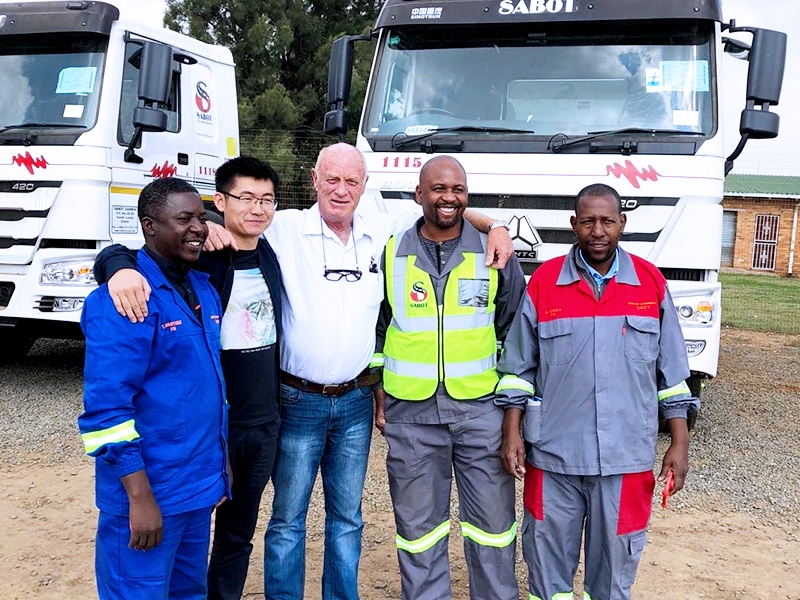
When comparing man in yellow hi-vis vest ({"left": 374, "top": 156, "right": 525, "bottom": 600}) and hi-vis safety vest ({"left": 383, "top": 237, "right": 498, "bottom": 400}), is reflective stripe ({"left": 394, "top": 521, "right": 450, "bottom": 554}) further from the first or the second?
hi-vis safety vest ({"left": 383, "top": 237, "right": 498, "bottom": 400})

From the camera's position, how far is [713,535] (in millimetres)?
3920

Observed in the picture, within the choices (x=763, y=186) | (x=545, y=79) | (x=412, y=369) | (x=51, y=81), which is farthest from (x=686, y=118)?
(x=763, y=186)

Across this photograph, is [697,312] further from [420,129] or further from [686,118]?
[420,129]

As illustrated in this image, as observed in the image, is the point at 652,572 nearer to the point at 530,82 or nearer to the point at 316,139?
the point at 530,82

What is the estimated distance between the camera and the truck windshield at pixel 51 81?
586cm

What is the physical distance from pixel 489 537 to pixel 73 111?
184 inches

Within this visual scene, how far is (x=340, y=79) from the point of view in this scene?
17.2 ft

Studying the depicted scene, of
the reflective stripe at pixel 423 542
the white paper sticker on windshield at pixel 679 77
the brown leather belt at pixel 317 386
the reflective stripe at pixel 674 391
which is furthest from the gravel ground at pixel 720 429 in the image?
the white paper sticker on windshield at pixel 679 77

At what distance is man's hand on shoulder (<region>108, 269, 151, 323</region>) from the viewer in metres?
2.11

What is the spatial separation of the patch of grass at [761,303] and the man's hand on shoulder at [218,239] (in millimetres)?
11267

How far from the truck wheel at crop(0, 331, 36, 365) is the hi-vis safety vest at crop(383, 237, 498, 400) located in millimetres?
5647

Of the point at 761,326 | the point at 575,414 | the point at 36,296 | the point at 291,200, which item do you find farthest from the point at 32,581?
the point at 761,326

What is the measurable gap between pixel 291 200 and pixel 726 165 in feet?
26.0

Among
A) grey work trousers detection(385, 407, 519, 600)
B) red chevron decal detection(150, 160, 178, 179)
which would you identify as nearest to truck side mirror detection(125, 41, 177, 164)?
red chevron decal detection(150, 160, 178, 179)
